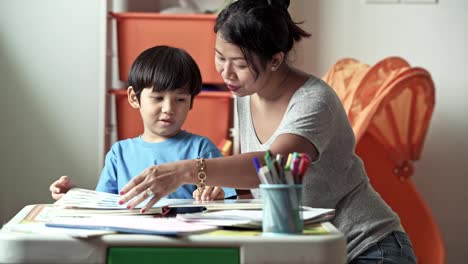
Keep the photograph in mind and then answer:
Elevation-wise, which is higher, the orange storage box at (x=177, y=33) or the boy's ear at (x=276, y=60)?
the boy's ear at (x=276, y=60)

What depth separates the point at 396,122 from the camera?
3045 millimetres

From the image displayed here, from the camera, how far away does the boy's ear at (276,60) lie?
1783mm

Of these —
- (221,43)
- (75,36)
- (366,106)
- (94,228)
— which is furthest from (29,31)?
(94,228)

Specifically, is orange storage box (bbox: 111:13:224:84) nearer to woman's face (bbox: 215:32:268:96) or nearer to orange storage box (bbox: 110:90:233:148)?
orange storage box (bbox: 110:90:233:148)

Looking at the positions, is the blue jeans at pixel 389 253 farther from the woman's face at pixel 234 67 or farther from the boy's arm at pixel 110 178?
the boy's arm at pixel 110 178

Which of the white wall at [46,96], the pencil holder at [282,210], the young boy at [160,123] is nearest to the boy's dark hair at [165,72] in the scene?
the young boy at [160,123]

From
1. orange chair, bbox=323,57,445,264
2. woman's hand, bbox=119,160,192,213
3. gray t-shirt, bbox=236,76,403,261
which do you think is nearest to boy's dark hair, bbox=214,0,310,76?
gray t-shirt, bbox=236,76,403,261

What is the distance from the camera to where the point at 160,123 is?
2004mm

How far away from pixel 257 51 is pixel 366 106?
1293mm

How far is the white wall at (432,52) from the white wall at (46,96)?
0.96 meters

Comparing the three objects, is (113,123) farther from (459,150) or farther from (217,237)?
(217,237)

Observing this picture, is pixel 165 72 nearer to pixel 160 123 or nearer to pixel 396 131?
pixel 160 123

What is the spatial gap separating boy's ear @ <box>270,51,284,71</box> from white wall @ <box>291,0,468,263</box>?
1.88m

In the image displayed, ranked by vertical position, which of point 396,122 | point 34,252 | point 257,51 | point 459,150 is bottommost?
point 459,150
